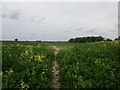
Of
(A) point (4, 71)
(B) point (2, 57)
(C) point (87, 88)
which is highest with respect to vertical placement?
(B) point (2, 57)

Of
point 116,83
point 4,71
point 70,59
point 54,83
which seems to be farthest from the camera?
point 70,59

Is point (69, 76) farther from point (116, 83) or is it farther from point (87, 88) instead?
point (116, 83)

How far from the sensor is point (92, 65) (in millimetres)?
10773

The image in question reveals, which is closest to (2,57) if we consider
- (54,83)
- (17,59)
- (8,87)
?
(17,59)

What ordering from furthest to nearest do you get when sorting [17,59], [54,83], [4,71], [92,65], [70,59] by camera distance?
[70,59]
[17,59]
[92,65]
[4,71]
[54,83]

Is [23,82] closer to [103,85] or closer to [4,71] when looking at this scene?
[4,71]

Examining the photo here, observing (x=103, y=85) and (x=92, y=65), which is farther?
(x=92, y=65)

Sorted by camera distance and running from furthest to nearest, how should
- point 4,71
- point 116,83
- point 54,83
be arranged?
point 4,71, point 54,83, point 116,83

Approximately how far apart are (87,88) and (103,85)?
0.99 metres

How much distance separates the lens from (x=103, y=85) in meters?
7.92

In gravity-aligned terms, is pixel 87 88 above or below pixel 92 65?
below

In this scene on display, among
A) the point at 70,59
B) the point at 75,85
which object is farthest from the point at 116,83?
the point at 70,59

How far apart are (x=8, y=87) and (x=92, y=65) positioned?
6.00 meters

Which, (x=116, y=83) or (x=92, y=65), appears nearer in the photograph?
(x=116, y=83)
